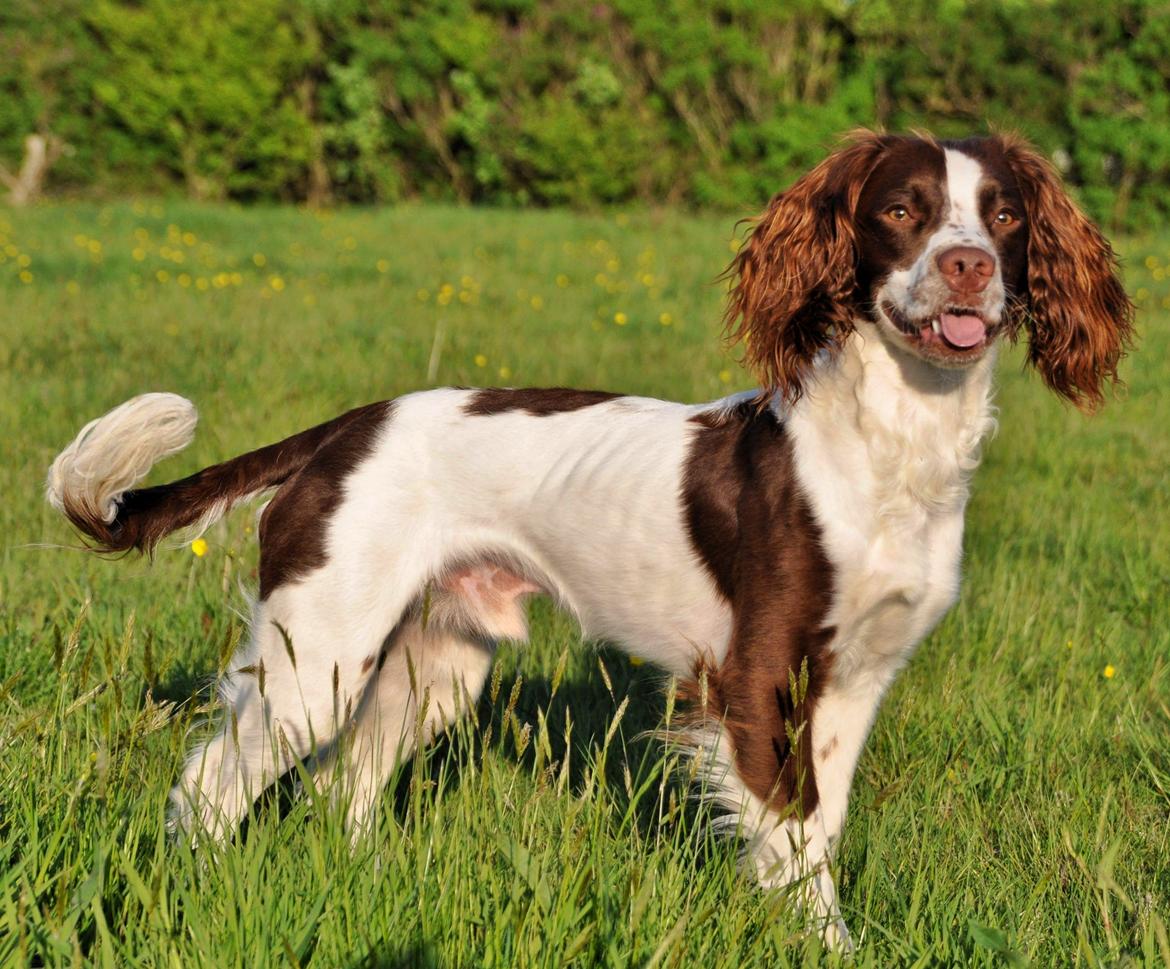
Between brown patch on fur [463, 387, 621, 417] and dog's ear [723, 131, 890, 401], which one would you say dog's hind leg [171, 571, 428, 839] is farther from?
dog's ear [723, 131, 890, 401]

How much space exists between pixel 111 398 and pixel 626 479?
13.3ft

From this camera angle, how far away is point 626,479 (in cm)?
316

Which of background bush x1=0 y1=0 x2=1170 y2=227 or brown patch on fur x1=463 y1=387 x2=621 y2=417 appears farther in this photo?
background bush x1=0 y1=0 x2=1170 y2=227

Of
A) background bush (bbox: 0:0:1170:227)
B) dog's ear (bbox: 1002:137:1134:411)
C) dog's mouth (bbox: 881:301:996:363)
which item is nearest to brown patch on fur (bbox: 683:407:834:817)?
dog's mouth (bbox: 881:301:996:363)

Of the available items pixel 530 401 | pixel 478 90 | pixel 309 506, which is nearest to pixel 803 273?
pixel 530 401

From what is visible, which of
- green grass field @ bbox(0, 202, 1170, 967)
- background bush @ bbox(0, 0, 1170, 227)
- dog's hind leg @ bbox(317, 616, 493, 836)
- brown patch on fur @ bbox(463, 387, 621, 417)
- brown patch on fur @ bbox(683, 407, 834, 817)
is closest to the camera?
green grass field @ bbox(0, 202, 1170, 967)

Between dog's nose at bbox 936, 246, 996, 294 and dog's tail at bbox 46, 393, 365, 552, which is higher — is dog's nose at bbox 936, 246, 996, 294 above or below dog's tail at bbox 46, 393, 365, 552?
above

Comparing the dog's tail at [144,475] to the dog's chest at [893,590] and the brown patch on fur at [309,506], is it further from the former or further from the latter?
the dog's chest at [893,590]

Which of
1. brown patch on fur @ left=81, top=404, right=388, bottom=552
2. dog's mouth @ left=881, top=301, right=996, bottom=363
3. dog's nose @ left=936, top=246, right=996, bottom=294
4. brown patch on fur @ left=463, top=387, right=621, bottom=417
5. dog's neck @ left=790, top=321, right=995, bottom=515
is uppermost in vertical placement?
dog's nose @ left=936, top=246, right=996, bottom=294

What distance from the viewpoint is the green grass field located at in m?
2.10

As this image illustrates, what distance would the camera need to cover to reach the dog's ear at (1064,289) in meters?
3.16

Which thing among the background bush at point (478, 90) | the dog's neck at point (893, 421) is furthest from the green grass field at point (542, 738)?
the background bush at point (478, 90)

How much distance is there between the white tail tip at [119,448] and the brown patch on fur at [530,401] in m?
0.67

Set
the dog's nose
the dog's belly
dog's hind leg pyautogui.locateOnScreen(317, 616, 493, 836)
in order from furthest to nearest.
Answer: dog's hind leg pyautogui.locateOnScreen(317, 616, 493, 836)
the dog's belly
the dog's nose
